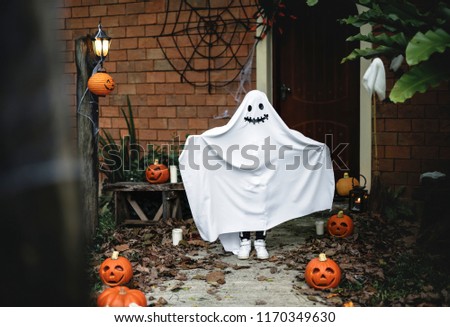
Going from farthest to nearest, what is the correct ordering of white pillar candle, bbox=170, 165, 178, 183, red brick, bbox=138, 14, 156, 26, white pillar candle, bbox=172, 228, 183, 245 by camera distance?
1. red brick, bbox=138, 14, 156, 26
2. white pillar candle, bbox=170, 165, 178, 183
3. white pillar candle, bbox=172, 228, 183, 245

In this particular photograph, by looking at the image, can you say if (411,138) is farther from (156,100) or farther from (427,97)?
(156,100)

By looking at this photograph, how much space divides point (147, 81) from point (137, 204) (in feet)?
6.24

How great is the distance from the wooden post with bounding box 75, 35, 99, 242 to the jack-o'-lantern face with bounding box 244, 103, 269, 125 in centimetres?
152

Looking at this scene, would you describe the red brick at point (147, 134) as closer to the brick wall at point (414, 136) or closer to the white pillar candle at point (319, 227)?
the white pillar candle at point (319, 227)

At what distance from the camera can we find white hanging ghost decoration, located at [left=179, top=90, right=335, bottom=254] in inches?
213

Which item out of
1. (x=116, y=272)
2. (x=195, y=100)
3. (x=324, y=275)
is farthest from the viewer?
(x=195, y=100)

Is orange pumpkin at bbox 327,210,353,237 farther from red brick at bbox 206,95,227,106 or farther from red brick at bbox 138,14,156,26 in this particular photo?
red brick at bbox 138,14,156,26

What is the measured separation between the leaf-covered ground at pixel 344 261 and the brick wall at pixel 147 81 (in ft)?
5.35

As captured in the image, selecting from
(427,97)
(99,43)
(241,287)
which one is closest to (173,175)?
(99,43)

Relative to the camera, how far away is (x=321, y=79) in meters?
7.68

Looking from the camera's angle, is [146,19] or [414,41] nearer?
[414,41]

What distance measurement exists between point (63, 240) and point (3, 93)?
304 mm

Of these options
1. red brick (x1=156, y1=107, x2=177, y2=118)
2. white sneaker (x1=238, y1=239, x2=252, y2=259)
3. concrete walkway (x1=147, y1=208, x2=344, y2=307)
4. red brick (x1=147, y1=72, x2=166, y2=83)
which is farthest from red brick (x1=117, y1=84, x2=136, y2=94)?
white sneaker (x1=238, y1=239, x2=252, y2=259)

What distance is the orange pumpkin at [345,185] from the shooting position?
716 centimetres
